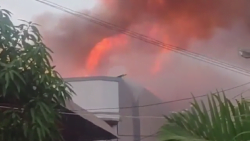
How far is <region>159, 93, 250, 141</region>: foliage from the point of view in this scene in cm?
97

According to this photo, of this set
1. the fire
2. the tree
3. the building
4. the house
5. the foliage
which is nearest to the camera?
the foliage

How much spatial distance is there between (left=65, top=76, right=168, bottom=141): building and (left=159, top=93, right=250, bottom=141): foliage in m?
4.55

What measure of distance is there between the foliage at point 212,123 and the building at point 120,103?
14.9ft

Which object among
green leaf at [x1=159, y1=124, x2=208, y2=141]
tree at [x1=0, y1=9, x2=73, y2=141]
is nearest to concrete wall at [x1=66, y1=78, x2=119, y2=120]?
tree at [x1=0, y1=9, x2=73, y2=141]

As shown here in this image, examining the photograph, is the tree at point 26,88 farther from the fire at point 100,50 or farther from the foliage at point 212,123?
the fire at point 100,50

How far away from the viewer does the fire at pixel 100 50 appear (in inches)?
284

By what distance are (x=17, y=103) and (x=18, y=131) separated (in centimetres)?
20

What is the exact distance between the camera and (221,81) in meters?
7.34

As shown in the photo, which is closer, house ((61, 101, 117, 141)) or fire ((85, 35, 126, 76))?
house ((61, 101, 117, 141))

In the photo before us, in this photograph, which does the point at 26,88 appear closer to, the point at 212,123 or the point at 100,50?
the point at 212,123

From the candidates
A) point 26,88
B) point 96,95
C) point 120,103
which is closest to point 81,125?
point 26,88

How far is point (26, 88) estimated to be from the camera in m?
2.43

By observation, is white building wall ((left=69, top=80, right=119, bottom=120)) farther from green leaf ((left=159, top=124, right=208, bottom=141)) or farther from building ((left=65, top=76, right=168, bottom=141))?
green leaf ((left=159, top=124, right=208, bottom=141))

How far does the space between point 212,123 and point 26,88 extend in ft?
5.47
